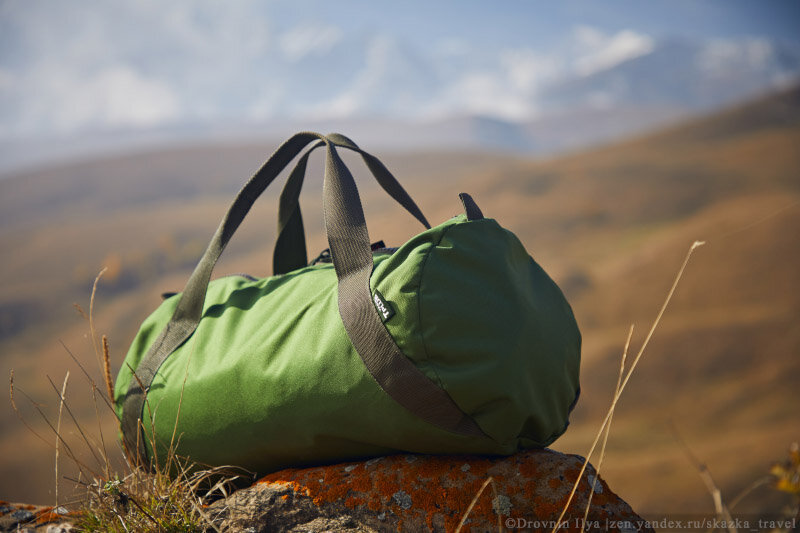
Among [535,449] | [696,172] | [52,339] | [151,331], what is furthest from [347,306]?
[52,339]

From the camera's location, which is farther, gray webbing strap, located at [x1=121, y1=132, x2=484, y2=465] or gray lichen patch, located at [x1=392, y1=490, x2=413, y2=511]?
gray lichen patch, located at [x1=392, y1=490, x2=413, y2=511]

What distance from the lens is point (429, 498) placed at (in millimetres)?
1735

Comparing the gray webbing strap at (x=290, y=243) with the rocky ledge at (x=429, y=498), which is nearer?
the rocky ledge at (x=429, y=498)

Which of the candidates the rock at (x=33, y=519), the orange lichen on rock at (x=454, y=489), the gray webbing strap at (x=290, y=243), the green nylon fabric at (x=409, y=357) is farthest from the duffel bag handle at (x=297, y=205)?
the rock at (x=33, y=519)

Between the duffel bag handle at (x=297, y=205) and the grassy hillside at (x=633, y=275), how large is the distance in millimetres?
1372

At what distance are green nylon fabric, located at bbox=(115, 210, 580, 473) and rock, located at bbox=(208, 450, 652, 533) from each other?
0.24 feet

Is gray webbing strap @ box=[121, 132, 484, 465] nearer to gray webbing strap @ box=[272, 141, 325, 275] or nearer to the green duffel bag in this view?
the green duffel bag

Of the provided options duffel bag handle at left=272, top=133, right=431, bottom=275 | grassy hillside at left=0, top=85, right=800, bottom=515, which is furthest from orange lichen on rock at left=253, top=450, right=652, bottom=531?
duffel bag handle at left=272, top=133, right=431, bottom=275

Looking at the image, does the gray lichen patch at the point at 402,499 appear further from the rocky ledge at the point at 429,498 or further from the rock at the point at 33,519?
the rock at the point at 33,519

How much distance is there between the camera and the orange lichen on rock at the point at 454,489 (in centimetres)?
168

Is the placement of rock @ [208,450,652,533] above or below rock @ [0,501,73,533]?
above

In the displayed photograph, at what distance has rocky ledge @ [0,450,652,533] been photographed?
1670 millimetres

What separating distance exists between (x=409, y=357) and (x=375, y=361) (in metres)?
0.10

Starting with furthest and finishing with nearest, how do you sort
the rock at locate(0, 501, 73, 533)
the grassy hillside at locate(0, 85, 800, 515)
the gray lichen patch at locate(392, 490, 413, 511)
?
the grassy hillside at locate(0, 85, 800, 515)
the rock at locate(0, 501, 73, 533)
the gray lichen patch at locate(392, 490, 413, 511)
